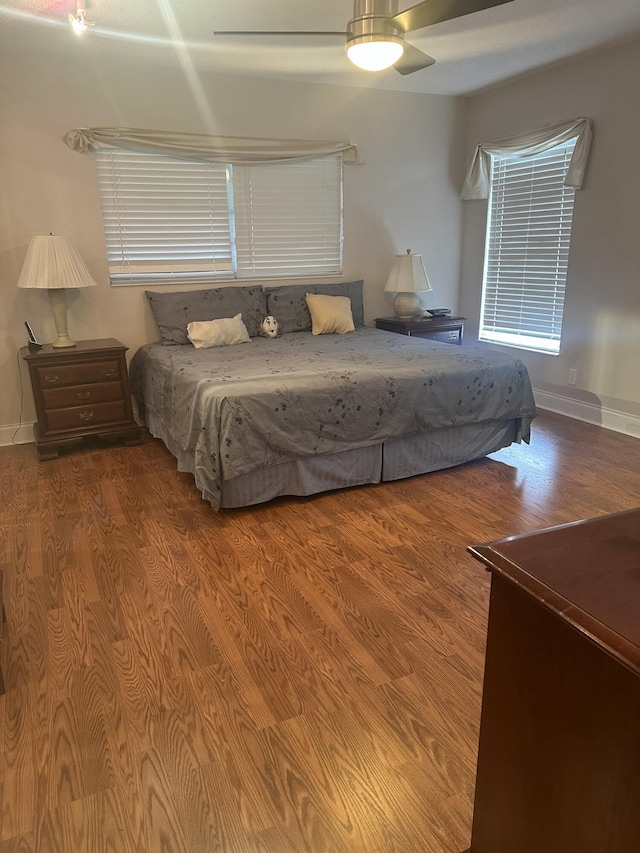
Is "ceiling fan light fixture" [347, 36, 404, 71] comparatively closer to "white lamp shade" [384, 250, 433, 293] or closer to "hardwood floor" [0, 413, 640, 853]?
"hardwood floor" [0, 413, 640, 853]

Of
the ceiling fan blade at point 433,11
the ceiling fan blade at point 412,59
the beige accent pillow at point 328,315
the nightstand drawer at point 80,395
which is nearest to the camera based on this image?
the ceiling fan blade at point 433,11

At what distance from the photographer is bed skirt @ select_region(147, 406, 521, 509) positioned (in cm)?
284

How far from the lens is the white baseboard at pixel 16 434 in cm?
389

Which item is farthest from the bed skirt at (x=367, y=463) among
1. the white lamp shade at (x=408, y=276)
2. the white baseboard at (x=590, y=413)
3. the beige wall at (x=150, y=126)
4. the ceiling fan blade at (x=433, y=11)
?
the ceiling fan blade at (x=433, y=11)

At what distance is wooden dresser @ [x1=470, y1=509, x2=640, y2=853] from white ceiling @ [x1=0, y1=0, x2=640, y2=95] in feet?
10.2

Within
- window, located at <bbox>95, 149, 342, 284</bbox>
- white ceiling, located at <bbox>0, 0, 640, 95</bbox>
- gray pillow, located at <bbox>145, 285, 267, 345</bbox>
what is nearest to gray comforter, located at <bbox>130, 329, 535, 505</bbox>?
gray pillow, located at <bbox>145, 285, 267, 345</bbox>

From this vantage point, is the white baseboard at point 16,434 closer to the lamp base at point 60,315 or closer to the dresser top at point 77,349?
the dresser top at point 77,349

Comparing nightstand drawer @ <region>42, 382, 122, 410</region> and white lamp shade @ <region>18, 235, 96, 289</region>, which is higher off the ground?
white lamp shade @ <region>18, 235, 96, 289</region>

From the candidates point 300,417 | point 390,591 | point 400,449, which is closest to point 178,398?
point 300,417

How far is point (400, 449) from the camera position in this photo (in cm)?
314

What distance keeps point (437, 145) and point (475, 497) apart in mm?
3465

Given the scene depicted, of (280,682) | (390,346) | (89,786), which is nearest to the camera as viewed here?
(89,786)

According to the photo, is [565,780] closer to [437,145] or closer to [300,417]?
[300,417]

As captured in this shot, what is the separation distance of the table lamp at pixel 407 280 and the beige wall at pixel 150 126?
0.84ft
